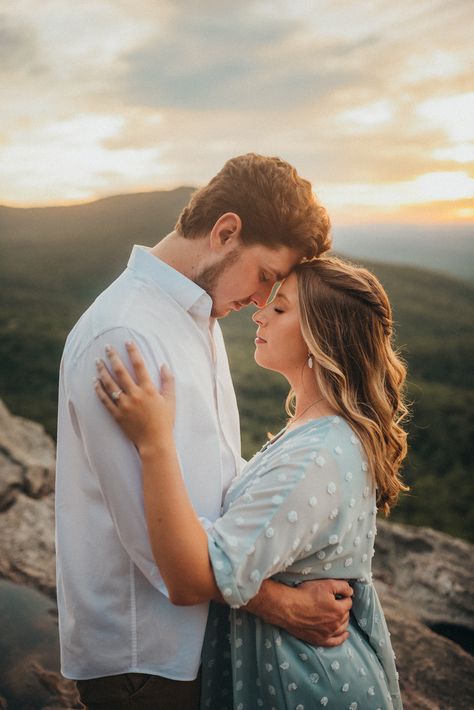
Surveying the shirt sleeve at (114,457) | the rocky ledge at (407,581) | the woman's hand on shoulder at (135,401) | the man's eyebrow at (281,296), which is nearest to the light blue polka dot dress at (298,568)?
the shirt sleeve at (114,457)

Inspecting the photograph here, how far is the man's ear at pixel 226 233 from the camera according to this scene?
232 centimetres

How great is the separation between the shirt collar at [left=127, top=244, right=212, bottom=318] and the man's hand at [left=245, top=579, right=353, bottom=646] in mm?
1158

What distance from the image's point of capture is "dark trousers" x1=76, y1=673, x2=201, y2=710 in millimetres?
1974

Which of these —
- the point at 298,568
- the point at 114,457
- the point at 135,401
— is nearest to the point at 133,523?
the point at 114,457

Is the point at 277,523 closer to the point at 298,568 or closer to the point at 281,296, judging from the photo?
the point at 298,568

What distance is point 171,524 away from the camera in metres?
1.73

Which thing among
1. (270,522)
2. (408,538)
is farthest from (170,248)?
(408,538)

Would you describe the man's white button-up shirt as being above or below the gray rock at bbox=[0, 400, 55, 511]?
above

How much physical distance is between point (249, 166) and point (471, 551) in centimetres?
376

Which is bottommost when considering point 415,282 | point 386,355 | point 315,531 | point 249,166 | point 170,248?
point 415,282

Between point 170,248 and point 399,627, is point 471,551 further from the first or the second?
point 170,248

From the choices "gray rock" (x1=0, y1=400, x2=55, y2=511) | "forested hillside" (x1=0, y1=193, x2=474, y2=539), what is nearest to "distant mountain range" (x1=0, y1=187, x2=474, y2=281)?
"forested hillside" (x1=0, y1=193, x2=474, y2=539)

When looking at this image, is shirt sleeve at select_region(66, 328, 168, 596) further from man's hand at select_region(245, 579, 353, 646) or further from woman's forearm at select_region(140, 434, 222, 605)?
man's hand at select_region(245, 579, 353, 646)

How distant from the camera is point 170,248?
2375 mm
